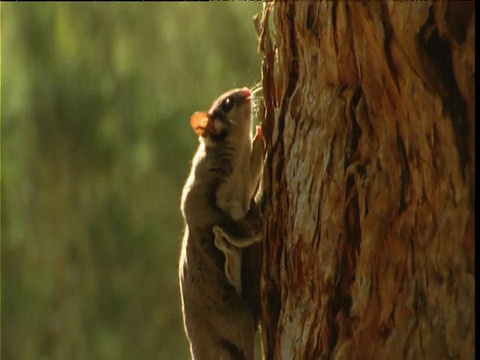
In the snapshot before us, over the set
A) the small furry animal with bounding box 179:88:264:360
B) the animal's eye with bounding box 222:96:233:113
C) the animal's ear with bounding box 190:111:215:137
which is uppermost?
the animal's eye with bounding box 222:96:233:113

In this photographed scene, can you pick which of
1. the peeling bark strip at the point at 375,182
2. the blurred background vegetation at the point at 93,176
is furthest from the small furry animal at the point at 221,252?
the blurred background vegetation at the point at 93,176

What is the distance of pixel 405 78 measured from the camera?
2.52 meters

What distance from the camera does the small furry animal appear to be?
117 inches

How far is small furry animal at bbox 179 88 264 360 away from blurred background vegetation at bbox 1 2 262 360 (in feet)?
16.2

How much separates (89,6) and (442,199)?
6523 millimetres

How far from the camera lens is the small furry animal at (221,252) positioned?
117 inches

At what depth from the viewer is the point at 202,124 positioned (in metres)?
3.22

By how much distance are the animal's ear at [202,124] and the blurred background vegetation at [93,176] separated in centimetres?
478

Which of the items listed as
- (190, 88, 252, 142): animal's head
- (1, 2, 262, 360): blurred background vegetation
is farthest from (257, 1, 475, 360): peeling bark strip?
(1, 2, 262, 360): blurred background vegetation

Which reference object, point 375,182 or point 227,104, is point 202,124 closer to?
point 227,104

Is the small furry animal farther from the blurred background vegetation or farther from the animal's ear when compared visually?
the blurred background vegetation

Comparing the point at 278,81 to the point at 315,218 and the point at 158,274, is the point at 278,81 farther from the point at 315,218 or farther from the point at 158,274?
the point at 158,274

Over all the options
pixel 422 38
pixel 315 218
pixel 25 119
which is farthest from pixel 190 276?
pixel 25 119

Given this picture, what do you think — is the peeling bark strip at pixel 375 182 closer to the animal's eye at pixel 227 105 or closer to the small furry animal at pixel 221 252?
the small furry animal at pixel 221 252
